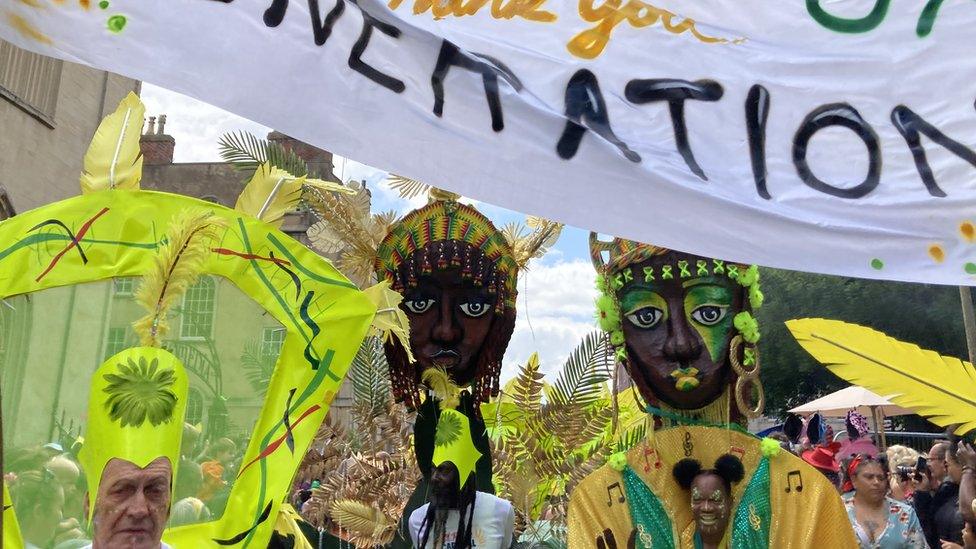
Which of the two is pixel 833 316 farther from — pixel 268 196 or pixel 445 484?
pixel 268 196

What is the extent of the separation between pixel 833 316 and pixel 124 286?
55.3ft

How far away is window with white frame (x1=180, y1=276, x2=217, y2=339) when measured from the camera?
299 cm

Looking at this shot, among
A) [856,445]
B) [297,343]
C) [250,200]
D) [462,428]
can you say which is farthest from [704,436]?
[856,445]

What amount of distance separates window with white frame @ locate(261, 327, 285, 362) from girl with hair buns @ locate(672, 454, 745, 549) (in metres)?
1.55

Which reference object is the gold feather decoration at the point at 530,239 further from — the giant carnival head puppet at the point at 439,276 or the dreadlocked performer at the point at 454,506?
the dreadlocked performer at the point at 454,506

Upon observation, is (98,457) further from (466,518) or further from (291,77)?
(466,518)

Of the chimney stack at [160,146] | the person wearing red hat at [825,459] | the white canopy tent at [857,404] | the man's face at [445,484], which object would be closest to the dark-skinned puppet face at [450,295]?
the man's face at [445,484]

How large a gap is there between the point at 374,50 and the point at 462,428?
1707mm

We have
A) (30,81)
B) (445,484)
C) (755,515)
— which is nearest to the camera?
(755,515)

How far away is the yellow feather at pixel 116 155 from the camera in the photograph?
315cm

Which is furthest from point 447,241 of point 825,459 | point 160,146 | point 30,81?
point 160,146

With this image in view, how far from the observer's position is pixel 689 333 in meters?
3.56

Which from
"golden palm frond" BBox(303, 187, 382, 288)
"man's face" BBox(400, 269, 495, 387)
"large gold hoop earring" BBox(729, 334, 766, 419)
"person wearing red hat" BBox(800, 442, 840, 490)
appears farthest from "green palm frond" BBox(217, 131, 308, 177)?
"person wearing red hat" BBox(800, 442, 840, 490)

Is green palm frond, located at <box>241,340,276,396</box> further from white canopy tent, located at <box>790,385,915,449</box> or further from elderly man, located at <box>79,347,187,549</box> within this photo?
white canopy tent, located at <box>790,385,915,449</box>
